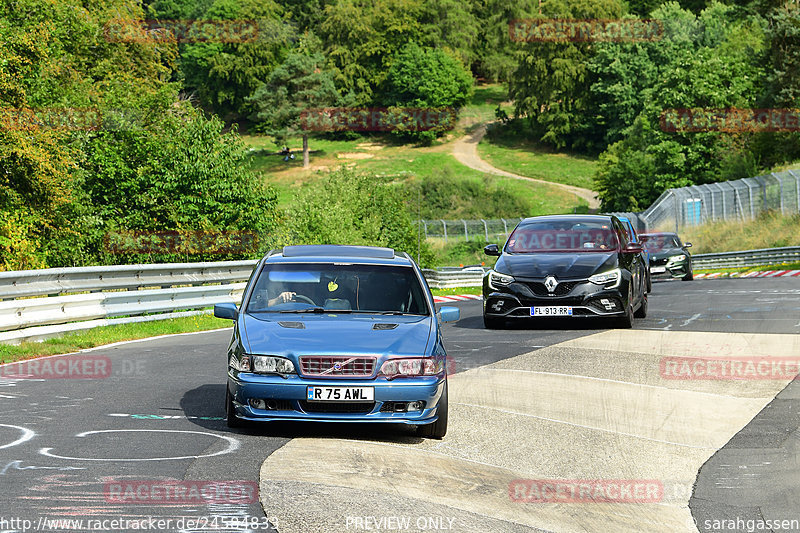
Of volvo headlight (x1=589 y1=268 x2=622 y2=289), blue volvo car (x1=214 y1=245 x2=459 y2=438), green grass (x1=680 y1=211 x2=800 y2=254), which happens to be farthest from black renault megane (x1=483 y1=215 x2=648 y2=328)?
green grass (x1=680 y1=211 x2=800 y2=254)

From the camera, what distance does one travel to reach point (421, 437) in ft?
27.8

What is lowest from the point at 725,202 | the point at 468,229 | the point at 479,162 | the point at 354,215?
the point at 479,162

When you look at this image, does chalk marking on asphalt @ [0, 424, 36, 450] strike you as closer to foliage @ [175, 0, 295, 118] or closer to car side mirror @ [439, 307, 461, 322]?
car side mirror @ [439, 307, 461, 322]

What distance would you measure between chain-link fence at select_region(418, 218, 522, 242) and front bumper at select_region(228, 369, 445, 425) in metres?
56.9

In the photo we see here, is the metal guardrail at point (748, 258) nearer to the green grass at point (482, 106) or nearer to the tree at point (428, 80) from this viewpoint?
the tree at point (428, 80)

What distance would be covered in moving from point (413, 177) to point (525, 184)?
10.5 metres

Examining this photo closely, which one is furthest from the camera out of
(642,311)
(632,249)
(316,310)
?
(642,311)

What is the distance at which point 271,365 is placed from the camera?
7984 millimetres

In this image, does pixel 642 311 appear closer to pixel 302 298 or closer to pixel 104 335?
pixel 104 335

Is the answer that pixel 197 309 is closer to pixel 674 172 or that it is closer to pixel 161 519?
pixel 161 519

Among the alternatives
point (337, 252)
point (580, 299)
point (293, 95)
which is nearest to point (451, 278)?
point (580, 299)

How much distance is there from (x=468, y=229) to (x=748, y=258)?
26215mm

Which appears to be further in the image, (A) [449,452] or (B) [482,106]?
(B) [482,106]

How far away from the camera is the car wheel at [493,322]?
55.9 ft
